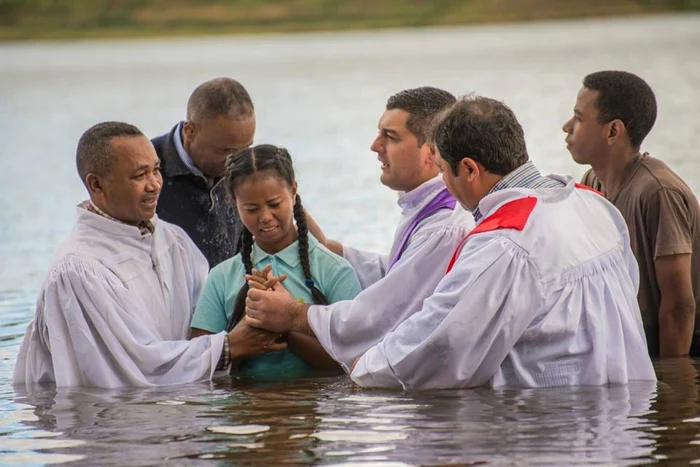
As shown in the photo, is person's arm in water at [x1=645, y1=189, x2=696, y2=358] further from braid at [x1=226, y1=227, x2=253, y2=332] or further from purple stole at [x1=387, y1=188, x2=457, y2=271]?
braid at [x1=226, y1=227, x2=253, y2=332]

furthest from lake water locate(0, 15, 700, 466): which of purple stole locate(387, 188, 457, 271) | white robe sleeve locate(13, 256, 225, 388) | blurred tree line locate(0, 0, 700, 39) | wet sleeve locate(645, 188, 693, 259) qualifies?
blurred tree line locate(0, 0, 700, 39)

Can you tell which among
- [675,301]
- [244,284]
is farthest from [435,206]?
[675,301]

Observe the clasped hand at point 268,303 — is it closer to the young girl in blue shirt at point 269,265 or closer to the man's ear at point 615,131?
the young girl in blue shirt at point 269,265

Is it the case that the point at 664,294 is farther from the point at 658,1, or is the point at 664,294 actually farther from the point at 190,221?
the point at 658,1

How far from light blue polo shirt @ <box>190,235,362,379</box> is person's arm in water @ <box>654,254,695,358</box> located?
71.6 inches

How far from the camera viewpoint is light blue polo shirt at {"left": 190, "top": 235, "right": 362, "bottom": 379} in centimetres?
800

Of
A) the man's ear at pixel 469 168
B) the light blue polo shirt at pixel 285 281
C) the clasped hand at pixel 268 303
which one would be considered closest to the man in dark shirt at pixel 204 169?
the light blue polo shirt at pixel 285 281

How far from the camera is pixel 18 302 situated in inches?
496

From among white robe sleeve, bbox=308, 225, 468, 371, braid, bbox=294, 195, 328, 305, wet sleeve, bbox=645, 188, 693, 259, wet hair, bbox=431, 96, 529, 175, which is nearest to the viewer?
wet hair, bbox=431, 96, 529, 175

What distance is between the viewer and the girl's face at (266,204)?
7.72m

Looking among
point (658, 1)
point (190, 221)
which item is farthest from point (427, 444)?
point (658, 1)

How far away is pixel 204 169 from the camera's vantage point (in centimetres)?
950

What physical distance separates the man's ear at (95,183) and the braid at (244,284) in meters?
0.82

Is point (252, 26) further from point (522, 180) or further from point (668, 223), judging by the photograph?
point (522, 180)
